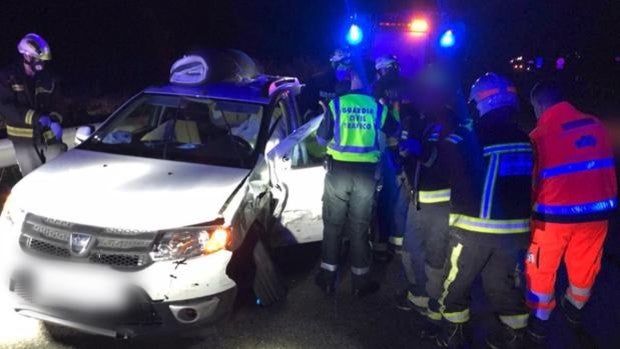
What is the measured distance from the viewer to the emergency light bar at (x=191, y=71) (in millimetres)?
4750

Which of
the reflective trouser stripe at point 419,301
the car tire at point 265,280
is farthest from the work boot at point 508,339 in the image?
the car tire at point 265,280

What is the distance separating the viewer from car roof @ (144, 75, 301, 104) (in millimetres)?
4574

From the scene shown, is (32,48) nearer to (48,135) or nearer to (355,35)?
(48,135)

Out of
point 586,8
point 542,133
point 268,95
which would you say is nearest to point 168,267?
point 268,95

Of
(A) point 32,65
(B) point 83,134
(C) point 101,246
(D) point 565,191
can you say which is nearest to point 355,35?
(A) point 32,65

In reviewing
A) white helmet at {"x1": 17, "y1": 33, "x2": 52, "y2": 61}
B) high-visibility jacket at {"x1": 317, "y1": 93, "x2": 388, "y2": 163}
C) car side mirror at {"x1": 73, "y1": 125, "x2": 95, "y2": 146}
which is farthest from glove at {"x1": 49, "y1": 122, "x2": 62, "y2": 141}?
high-visibility jacket at {"x1": 317, "y1": 93, "x2": 388, "y2": 163}

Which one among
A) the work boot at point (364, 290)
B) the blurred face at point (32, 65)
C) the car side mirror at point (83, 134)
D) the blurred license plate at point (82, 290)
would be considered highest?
the blurred face at point (32, 65)

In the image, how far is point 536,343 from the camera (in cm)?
382

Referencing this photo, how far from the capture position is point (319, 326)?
3938 mm

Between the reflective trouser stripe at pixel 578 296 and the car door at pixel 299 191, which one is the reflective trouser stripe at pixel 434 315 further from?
the car door at pixel 299 191

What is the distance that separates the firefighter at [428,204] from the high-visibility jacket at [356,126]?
0.95ft

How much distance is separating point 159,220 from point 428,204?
190cm

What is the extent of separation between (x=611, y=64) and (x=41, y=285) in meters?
29.5

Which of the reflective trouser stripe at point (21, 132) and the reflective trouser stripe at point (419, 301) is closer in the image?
the reflective trouser stripe at point (419, 301)
